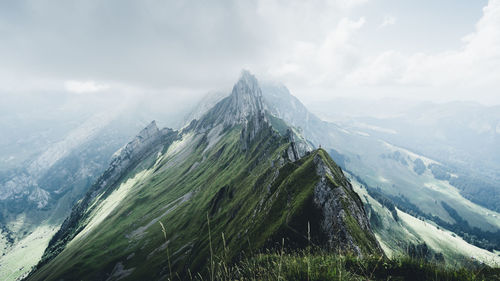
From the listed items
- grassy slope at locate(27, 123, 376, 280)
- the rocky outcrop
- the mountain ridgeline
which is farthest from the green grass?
grassy slope at locate(27, 123, 376, 280)

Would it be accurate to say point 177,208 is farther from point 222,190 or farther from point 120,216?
point 120,216

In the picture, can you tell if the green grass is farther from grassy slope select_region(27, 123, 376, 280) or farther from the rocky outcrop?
grassy slope select_region(27, 123, 376, 280)

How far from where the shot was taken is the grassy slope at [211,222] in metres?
50.7

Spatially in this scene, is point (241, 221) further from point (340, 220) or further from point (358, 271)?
point (358, 271)

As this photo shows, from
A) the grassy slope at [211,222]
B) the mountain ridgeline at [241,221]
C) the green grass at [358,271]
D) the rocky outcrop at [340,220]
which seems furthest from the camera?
the grassy slope at [211,222]

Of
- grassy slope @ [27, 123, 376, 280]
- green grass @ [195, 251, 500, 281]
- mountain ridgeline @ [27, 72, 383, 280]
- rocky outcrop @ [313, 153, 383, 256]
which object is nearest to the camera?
green grass @ [195, 251, 500, 281]

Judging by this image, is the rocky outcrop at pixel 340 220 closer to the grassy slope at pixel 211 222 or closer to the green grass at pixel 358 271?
the grassy slope at pixel 211 222

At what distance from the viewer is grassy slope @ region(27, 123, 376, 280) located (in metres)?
50.7

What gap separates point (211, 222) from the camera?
107 metres

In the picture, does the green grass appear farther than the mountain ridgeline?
No

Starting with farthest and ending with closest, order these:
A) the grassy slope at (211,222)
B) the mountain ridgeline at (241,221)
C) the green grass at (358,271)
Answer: the grassy slope at (211,222)
the mountain ridgeline at (241,221)
the green grass at (358,271)

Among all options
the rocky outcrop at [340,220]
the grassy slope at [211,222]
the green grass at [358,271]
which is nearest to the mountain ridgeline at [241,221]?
the rocky outcrop at [340,220]

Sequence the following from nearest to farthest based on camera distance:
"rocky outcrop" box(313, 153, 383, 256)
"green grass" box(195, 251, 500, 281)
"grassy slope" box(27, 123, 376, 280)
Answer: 1. "green grass" box(195, 251, 500, 281)
2. "rocky outcrop" box(313, 153, 383, 256)
3. "grassy slope" box(27, 123, 376, 280)

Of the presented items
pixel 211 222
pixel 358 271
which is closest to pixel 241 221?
pixel 211 222
